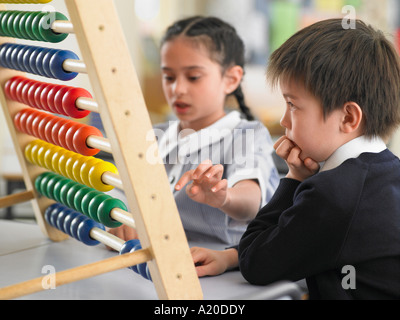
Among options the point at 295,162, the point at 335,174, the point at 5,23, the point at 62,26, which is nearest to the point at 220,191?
the point at 295,162

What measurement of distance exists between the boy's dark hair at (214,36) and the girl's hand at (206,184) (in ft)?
1.51

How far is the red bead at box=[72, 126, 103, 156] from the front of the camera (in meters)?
0.96

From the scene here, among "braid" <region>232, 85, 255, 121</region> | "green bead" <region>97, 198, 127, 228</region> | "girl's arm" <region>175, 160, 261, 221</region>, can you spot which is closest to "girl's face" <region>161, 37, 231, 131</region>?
"braid" <region>232, 85, 255, 121</region>

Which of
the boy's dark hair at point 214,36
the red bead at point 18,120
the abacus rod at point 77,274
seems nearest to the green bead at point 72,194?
the red bead at point 18,120

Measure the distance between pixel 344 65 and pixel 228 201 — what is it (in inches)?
15.3

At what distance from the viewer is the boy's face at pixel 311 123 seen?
85cm

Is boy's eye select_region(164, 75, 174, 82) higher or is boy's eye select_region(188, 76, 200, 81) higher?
boy's eye select_region(164, 75, 174, 82)

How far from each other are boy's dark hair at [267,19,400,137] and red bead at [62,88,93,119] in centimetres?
34

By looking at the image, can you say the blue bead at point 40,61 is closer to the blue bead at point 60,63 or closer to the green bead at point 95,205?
the blue bead at point 60,63

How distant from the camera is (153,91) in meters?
4.09

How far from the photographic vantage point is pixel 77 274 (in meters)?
0.75

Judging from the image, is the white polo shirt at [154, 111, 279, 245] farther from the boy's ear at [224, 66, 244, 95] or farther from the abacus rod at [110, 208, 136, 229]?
the abacus rod at [110, 208, 136, 229]
